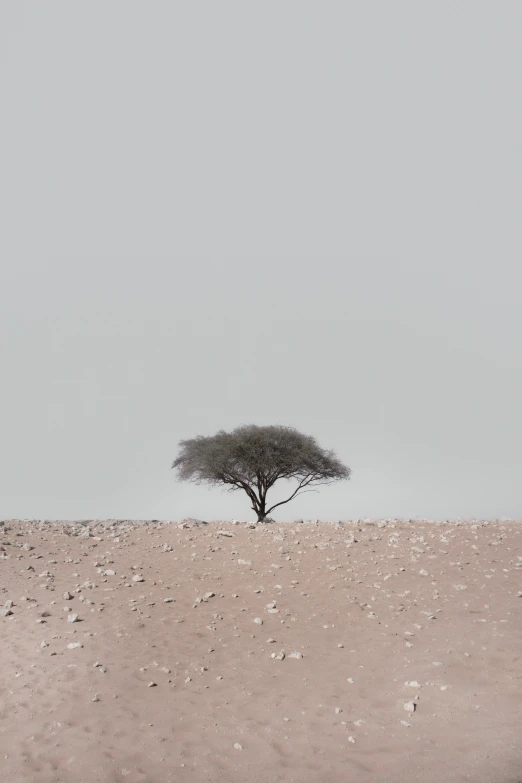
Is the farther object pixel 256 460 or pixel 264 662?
pixel 256 460

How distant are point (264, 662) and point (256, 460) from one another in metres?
19.4

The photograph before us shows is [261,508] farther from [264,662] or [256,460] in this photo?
[264,662]

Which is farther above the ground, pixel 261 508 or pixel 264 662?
pixel 261 508

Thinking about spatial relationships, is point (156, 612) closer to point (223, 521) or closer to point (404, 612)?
point (404, 612)

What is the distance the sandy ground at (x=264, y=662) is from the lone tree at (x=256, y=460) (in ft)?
43.8

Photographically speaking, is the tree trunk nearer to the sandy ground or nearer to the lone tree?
the lone tree

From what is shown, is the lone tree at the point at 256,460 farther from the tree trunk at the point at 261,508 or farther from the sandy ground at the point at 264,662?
the sandy ground at the point at 264,662

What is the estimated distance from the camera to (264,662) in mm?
9602

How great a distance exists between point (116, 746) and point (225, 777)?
61.7 inches

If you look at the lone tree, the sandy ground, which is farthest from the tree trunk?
the sandy ground

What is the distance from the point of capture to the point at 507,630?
34.5ft

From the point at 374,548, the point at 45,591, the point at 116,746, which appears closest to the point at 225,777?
the point at 116,746

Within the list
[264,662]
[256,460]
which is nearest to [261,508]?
[256,460]

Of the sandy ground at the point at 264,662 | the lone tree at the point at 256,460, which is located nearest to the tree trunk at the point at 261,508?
the lone tree at the point at 256,460
